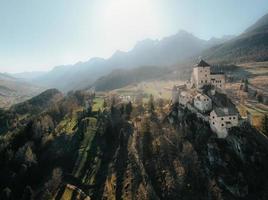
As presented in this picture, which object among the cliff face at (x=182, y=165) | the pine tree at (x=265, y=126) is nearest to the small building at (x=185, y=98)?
the cliff face at (x=182, y=165)

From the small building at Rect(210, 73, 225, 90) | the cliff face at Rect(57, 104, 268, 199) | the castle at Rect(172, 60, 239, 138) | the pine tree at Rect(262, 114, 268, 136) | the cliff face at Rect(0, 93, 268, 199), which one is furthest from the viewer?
the small building at Rect(210, 73, 225, 90)

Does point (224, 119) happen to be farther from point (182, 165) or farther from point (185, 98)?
point (185, 98)

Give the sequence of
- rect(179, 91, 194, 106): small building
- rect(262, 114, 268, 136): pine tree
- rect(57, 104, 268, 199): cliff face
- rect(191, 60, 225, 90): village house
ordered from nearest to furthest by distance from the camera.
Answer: rect(57, 104, 268, 199): cliff face, rect(262, 114, 268, 136): pine tree, rect(179, 91, 194, 106): small building, rect(191, 60, 225, 90): village house

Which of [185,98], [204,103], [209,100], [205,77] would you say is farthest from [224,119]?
[205,77]

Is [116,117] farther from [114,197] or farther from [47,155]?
[114,197]

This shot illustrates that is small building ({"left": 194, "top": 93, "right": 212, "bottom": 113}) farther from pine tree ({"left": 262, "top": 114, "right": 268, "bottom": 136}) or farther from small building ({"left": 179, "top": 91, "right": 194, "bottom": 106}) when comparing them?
pine tree ({"left": 262, "top": 114, "right": 268, "bottom": 136})

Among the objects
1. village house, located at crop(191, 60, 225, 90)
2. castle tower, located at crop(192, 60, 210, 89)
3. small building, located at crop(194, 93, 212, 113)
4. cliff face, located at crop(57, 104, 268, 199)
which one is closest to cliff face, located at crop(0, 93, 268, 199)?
cliff face, located at crop(57, 104, 268, 199)

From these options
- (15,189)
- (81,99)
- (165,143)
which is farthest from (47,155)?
(81,99)
